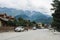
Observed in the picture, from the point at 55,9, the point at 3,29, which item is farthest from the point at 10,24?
the point at 55,9

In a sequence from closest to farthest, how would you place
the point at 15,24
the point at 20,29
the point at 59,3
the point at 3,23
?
the point at 20,29
the point at 59,3
the point at 3,23
the point at 15,24

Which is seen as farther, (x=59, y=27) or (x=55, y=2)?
(x=55, y=2)

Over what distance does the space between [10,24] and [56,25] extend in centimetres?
1700

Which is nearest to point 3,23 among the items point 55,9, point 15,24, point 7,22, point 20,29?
point 7,22

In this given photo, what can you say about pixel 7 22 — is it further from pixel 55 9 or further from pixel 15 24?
pixel 55 9

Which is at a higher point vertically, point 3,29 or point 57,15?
point 57,15

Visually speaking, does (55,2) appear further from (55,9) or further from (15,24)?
(15,24)

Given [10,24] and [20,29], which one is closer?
[20,29]

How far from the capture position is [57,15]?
198ft

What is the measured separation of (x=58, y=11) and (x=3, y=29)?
1713cm

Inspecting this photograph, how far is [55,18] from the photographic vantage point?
6000cm

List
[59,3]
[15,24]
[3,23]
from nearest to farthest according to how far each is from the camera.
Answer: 1. [59,3]
2. [3,23]
3. [15,24]

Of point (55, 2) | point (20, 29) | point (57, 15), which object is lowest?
point (20, 29)

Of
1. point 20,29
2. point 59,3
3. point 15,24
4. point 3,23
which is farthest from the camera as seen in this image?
point 15,24
